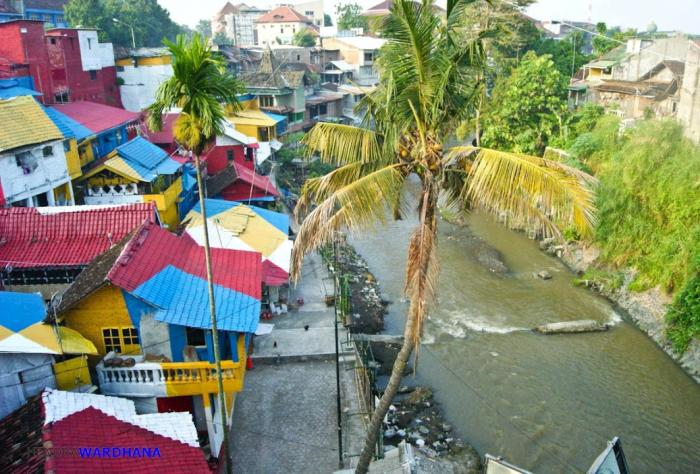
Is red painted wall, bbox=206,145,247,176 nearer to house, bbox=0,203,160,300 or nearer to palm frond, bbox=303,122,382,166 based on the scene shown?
house, bbox=0,203,160,300


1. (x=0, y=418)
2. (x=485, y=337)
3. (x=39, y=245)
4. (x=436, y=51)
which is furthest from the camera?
(x=485, y=337)

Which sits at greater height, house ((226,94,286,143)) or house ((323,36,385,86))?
house ((323,36,385,86))

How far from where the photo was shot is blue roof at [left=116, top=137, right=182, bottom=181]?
891 inches

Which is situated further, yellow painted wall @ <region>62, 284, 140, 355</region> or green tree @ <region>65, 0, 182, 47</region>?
green tree @ <region>65, 0, 182, 47</region>

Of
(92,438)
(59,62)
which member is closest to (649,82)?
(59,62)

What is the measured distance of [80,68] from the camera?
109 ft

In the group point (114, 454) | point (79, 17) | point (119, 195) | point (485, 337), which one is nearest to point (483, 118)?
point (485, 337)

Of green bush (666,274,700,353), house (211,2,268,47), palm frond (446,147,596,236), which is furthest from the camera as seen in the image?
house (211,2,268,47)

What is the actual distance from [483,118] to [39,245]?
2959cm

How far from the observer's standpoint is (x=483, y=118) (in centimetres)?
3788

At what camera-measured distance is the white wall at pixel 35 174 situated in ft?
61.7

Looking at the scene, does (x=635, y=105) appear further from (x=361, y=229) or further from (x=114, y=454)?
(x=114, y=454)

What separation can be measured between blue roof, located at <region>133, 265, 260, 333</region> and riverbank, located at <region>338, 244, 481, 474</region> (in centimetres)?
527

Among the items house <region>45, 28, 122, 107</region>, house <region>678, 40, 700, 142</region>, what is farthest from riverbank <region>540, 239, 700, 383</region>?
house <region>45, 28, 122, 107</region>
